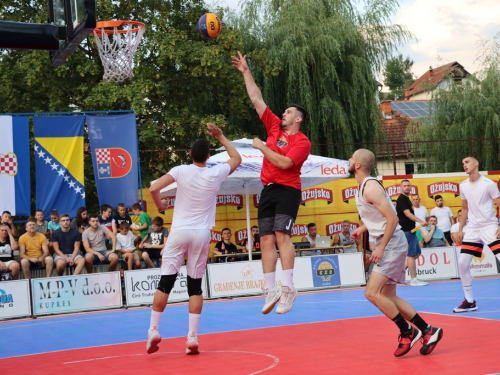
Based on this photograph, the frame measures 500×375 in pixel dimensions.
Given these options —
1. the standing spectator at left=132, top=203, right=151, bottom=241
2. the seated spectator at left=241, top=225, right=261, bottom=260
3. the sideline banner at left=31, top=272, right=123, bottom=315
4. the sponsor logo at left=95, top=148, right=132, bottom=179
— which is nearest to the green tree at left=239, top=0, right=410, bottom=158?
the seated spectator at left=241, top=225, right=261, bottom=260

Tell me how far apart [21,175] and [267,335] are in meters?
10.3

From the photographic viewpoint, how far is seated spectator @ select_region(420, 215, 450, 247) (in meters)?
20.0

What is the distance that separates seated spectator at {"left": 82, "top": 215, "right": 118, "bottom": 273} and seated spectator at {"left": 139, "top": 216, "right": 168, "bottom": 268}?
78cm

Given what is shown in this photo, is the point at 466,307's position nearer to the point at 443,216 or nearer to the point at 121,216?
the point at 121,216

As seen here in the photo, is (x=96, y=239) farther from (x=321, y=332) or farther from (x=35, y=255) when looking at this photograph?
(x=321, y=332)

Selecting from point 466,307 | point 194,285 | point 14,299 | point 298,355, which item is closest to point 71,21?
point 194,285

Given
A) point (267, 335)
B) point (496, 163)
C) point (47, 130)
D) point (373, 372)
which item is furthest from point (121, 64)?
point (496, 163)

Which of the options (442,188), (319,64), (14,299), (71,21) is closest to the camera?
(71,21)

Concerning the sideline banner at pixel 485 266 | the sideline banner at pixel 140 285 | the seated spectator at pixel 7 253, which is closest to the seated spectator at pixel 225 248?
the sideline banner at pixel 140 285

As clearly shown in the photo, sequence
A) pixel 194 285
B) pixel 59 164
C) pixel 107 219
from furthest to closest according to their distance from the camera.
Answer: pixel 59 164 → pixel 107 219 → pixel 194 285

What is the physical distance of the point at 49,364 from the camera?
8.45 m

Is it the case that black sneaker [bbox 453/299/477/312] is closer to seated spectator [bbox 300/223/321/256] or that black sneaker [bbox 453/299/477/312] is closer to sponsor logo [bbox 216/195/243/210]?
seated spectator [bbox 300/223/321/256]

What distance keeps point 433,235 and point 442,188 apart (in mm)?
3661

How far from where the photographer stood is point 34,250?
53.5ft
